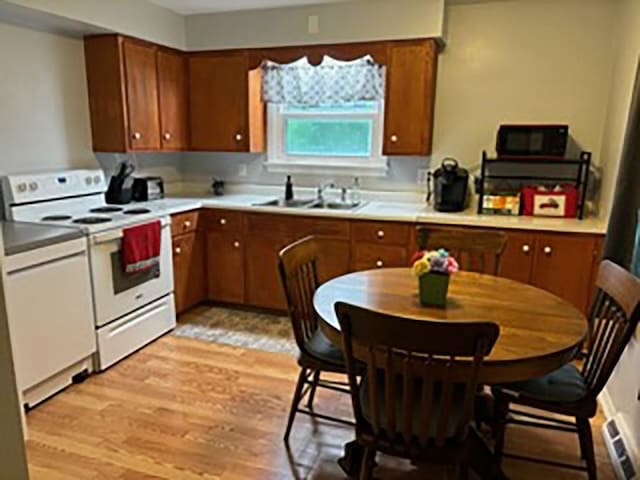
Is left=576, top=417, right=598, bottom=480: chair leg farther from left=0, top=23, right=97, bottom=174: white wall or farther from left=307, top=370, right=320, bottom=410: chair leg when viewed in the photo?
left=0, top=23, right=97, bottom=174: white wall

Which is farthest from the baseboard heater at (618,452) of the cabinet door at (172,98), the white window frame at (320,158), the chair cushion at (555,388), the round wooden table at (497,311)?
the cabinet door at (172,98)

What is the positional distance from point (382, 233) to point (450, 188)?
0.59 metres

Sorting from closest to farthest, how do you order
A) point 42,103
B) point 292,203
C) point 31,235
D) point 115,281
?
point 31,235 < point 115,281 < point 42,103 < point 292,203

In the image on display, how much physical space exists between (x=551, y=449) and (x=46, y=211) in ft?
10.5

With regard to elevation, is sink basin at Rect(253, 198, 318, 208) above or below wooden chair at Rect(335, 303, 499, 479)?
above

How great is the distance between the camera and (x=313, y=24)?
360 cm

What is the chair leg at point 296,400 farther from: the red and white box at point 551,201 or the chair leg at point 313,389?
the red and white box at point 551,201

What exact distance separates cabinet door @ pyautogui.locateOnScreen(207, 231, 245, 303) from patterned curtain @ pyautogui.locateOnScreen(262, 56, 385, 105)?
122 centimetres

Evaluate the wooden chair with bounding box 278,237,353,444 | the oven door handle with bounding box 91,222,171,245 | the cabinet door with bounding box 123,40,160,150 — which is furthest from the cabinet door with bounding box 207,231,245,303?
the wooden chair with bounding box 278,237,353,444

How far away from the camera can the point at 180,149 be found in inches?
161

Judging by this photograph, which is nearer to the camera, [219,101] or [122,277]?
[122,277]

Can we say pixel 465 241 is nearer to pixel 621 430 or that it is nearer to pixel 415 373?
pixel 621 430

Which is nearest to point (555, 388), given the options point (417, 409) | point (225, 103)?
point (417, 409)

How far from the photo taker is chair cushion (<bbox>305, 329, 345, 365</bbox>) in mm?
2084
